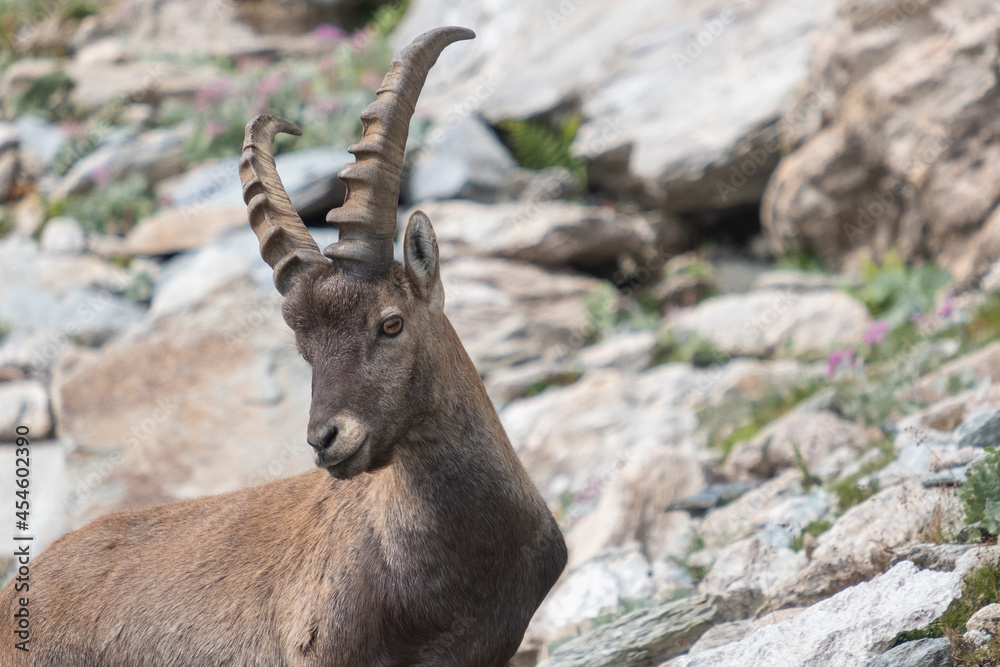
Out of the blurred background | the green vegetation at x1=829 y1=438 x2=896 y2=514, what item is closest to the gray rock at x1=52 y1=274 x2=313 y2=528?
the blurred background

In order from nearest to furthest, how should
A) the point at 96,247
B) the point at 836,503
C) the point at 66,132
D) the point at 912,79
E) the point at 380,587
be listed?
the point at 380,587 < the point at 836,503 < the point at 912,79 < the point at 96,247 < the point at 66,132

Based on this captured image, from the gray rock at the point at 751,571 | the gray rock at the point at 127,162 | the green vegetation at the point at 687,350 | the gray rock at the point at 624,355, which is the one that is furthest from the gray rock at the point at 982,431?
the gray rock at the point at 127,162

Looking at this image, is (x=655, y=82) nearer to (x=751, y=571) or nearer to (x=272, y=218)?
(x=751, y=571)

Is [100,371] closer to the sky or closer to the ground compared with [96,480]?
closer to the sky

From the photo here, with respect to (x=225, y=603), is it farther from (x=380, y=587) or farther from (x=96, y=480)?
(x=96, y=480)

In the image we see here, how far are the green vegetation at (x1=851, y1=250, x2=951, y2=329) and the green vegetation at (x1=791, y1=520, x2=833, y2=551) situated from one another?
527 centimetres

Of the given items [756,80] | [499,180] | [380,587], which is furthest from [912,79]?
[380,587]

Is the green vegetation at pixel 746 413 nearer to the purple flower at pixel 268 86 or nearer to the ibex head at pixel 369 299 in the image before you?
the ibex head at pixel 369 299

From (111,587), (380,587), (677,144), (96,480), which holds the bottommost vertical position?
(380,587)

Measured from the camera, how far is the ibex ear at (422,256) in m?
5.19

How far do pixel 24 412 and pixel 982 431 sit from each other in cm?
1190

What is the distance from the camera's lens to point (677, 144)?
50.2 feet

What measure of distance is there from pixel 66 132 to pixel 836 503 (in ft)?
60.4

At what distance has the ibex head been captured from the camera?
4699 mm
